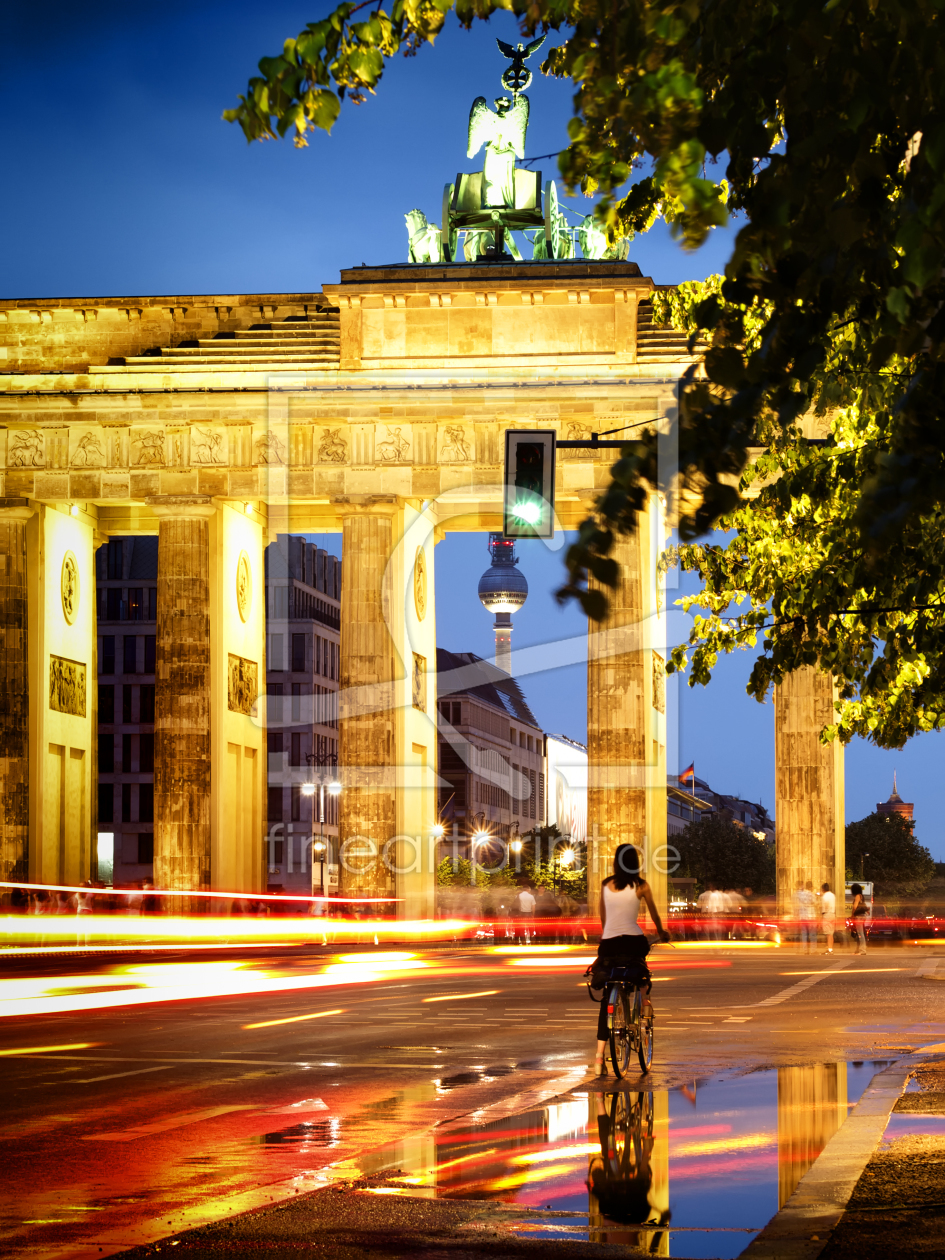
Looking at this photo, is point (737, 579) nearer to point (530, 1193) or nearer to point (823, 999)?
point (530, 1193)

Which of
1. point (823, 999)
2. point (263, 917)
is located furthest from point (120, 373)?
point (823, 999)

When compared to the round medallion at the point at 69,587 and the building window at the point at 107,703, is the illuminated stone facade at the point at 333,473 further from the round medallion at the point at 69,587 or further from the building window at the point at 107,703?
the building window at the point at 107,703

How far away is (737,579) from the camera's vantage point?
15094mm

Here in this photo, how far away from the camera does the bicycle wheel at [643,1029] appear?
14.3 m

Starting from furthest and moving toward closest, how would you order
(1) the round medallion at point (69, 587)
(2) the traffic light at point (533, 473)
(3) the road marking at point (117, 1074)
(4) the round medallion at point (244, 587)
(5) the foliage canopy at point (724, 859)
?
(5) the foliage canopy at point (724, 859) → (1) the round medallion at point (69, 587) → (4) the round medallion at point (244, 587) → (2) the traffic light at point (533, 473) → (3) the road marking at point (117, 1074)

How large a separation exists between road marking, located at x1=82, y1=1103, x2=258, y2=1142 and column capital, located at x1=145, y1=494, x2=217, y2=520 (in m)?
38.6

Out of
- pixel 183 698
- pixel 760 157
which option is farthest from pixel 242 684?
pixel 760 157

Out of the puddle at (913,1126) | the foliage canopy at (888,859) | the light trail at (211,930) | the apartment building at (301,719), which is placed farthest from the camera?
the foliage canopy at (888,859)

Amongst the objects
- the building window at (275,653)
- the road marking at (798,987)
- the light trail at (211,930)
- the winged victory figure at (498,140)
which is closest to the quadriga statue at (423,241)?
the winged victory figure at (498,140)

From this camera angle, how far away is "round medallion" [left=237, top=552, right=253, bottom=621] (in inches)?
2073

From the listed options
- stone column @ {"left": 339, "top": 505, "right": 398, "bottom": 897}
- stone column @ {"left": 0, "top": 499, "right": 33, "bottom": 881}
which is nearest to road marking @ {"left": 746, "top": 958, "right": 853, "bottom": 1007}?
stone column @ {"left": 339, "top": 505, "right": 398, "bottom": 897}

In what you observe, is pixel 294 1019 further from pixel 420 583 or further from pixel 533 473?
pixel 420 583

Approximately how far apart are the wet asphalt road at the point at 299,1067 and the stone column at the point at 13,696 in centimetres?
2015

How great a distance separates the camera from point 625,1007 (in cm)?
1413
